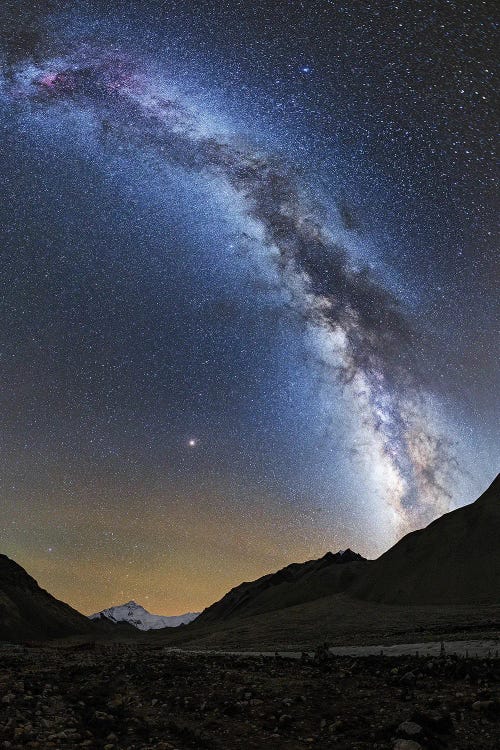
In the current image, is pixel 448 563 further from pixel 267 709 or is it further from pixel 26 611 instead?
pixel 26 611

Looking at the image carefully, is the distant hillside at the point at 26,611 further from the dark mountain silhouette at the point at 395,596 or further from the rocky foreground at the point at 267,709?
the rocky foreground at the point at 267,709

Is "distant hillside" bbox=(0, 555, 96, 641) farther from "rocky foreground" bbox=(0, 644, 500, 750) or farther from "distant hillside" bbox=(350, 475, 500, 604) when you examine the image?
"rocky foreground" bbox=(0, 644, 500, 750)

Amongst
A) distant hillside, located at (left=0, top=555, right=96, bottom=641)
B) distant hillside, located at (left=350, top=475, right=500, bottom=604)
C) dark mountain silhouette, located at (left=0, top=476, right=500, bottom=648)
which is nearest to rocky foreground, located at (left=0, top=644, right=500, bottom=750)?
dark mountain silhouette, located at (left=0, top=476, right=500, bottom=648)

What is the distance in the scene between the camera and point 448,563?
95625 mm

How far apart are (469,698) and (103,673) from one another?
1154 centimetres

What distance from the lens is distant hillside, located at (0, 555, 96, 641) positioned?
134625 millimetres

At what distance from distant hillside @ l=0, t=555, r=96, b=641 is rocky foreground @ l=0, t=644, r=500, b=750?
129 metres

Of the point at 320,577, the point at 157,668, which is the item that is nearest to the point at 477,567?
the point at 320,577

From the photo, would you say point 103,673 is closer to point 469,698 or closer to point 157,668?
point 157,668

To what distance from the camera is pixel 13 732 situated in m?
8.05

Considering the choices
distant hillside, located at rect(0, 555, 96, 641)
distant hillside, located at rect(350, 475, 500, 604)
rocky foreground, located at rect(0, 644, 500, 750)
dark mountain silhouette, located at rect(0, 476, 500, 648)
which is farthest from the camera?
distant hillside, located at rect(0, 555, 96, 641)

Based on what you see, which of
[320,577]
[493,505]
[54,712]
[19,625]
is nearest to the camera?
[54,712]

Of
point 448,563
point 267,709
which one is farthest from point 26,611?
point 267,709

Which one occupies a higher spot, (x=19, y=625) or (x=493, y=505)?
(x=493, y=505)
